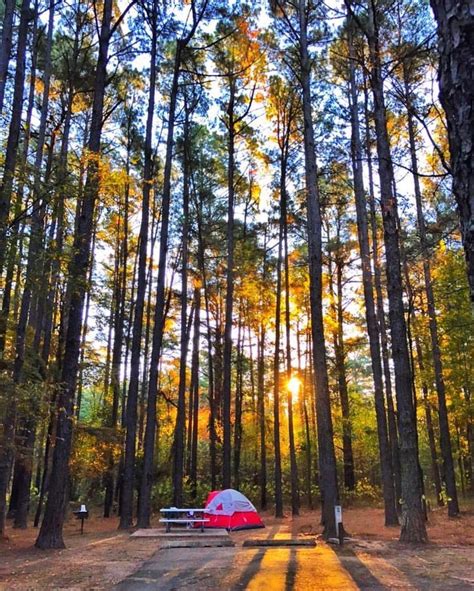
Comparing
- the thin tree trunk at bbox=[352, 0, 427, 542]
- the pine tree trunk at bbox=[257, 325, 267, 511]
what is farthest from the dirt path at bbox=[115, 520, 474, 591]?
the pine tree trunk at bbox=[257, 325, 267, 511]

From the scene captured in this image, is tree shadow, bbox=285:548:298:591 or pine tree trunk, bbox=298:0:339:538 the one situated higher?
pine tree trunk, bbox=298:0:339:538

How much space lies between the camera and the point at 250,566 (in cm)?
709

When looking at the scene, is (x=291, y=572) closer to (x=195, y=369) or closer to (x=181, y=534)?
(x=181, y=534)

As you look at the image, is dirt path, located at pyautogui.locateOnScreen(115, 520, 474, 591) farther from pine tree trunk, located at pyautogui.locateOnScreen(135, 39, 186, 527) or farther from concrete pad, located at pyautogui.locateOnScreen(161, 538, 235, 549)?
pine tree trunk, located at pyautogui.locateOnScreen(135, 39, 186, 527)

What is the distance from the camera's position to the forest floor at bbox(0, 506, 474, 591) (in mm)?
5984

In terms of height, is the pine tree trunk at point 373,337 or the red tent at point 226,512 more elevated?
the pine tree trunk at point 373,337

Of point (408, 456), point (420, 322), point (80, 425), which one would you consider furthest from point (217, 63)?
point (408, 456)

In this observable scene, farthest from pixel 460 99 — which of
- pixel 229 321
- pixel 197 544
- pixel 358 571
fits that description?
pixel 229 321

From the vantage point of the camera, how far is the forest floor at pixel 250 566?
19.6 feet

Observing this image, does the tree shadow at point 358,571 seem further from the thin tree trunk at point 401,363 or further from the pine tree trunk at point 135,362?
the pine tree trunk at point 135,362

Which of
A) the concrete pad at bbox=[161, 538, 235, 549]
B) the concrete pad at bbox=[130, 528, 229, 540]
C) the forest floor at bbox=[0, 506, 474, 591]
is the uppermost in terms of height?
the forest floor at bbox=[0, 506, 474, 591]

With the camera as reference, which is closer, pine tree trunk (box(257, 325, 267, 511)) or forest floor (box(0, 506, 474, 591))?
forest floor (box(0, 506, 474, 591))

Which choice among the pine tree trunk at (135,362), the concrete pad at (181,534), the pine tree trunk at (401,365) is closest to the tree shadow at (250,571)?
the pine tree trunk at (401,365)

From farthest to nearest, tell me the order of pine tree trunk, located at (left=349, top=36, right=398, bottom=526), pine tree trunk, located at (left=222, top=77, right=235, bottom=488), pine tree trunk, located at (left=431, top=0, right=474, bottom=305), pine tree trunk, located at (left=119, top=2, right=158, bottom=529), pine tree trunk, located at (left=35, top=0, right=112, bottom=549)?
pine tree trunk, located at (left=222, top=77, right=235, bottom=488) → pine tree trunk, located at (left=119, top=2, right=158, bottom=529) → pine tree trunk, located at (left=349, top=36, right=398, bottom=526) → pine tree trunk, located at (left=35, top=0, right=112, bottom=549) → pine tree trunk, located at (left=431, top=0, right=474, bottom=305)
